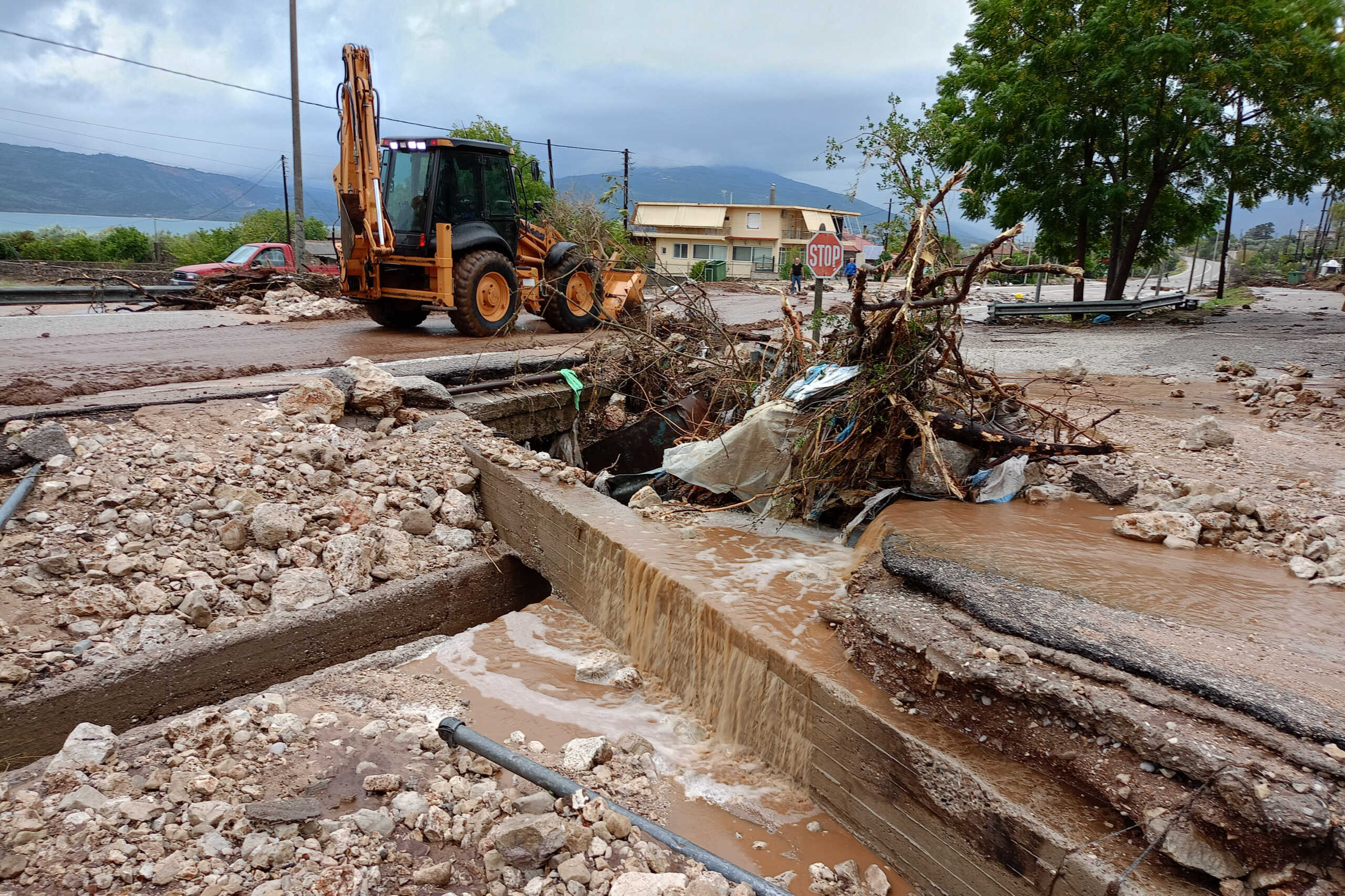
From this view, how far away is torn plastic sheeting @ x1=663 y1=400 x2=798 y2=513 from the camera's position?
6113 mm

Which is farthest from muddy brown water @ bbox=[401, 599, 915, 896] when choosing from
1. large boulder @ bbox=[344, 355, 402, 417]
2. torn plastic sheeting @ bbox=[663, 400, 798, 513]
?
large boulder @ bbox=[344, 355, 402, 417]

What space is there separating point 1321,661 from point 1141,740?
3.39ft

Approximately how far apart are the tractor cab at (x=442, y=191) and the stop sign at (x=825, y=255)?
461 centimetres

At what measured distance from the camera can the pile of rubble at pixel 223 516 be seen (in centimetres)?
458

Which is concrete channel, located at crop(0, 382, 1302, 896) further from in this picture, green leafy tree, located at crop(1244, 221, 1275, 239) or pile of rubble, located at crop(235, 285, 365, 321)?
green leafy tree, located at crop(1244, 221, 1275, 239)

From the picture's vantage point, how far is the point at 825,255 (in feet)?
25.8

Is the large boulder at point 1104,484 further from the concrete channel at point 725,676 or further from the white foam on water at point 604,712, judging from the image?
the white foam on water at point 604,712

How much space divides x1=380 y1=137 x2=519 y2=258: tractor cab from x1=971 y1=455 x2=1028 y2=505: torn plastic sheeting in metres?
7.07

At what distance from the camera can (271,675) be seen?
4.98 metres

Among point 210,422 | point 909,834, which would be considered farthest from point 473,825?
point 210,422

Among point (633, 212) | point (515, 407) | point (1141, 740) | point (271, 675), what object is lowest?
point (271, 675)

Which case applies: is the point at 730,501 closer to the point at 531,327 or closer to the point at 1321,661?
the point at 1321,661

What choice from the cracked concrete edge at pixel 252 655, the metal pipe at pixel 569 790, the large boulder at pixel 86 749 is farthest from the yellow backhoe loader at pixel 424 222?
the large boulder at pixel 86 749

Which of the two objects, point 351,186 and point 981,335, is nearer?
point 351,186
